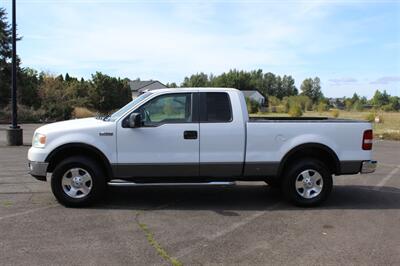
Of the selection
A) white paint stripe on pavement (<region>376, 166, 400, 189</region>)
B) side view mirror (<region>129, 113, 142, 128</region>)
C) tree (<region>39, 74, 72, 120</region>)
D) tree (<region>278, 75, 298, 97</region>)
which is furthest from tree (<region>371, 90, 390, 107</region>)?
side view mirror (<region>129, 113, 142, 128</region>)

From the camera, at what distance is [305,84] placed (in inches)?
6467

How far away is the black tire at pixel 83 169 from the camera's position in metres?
7.21

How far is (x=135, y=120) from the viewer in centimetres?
711

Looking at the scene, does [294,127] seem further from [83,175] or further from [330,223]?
[83,175]

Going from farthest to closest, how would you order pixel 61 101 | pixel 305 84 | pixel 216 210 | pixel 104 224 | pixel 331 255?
pixel 305 84 → pixel 61 101 → pixel 216 210 → pixel 104 224 → pixel 331 255

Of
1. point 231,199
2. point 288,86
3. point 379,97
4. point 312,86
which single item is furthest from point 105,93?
point 379,97

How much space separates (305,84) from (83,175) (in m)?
163

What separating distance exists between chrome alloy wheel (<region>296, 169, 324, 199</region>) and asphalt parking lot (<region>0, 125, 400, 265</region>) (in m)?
0.31

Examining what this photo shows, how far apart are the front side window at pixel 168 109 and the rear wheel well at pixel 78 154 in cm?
89

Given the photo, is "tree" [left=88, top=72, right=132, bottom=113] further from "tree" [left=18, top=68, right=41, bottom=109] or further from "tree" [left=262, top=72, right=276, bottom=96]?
"tree" [left=262, top=72, right=276, bottom=96]

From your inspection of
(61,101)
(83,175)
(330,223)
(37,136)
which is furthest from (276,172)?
(61,101)

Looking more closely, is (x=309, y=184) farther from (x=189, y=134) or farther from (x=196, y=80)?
(x=196, y=80)

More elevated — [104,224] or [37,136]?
[37,136]

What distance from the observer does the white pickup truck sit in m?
7.24
